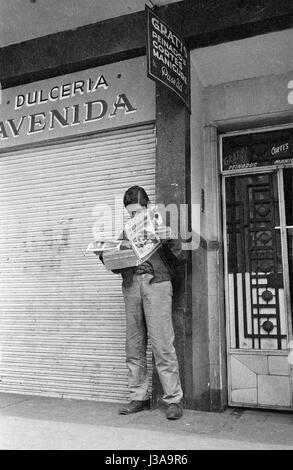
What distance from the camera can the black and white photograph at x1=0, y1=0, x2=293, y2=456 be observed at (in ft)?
14.6

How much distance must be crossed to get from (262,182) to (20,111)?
3.15 metres

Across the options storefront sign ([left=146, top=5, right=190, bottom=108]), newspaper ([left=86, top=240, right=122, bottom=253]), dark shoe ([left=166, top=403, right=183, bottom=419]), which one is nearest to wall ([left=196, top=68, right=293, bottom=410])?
storefront sign ([left=146, top=5, right=190, bottom=108])

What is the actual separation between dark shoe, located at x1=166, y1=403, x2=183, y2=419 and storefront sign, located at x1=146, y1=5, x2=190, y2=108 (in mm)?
2889

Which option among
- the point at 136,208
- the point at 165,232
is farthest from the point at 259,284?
the point at 136,208

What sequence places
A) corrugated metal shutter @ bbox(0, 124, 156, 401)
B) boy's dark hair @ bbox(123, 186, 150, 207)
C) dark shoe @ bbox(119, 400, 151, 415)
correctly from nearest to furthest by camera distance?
dark shoe @ bbox(119, 400, 151, 415), boy's dark hair @ bbox(123, 186, 150, 207), corrugated metal shutter @ bbox(0, 124, 156, 401)

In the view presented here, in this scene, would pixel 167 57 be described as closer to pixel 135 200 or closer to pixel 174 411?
pixel 135 200

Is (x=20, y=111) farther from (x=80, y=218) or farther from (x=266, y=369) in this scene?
(x=266, y=369)

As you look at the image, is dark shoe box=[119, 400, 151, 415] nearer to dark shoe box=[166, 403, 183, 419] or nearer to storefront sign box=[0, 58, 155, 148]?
dark shoe box=[166, 403, 183, 419]

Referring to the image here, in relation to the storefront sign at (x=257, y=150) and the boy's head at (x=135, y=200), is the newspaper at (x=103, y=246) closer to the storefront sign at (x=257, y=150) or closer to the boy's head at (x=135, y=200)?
the boy's head at (x=135, y=200)

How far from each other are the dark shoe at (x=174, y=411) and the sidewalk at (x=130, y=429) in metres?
0.05

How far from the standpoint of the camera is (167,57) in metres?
4.64

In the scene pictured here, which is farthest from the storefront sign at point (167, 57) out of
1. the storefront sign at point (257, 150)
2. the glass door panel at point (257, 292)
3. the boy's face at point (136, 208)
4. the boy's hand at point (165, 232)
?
the boy's hand at point (165, 232)
